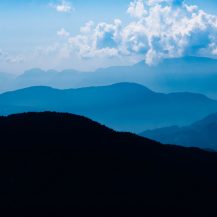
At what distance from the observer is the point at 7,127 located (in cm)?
6688

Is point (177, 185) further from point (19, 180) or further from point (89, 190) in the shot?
point (19, 180)

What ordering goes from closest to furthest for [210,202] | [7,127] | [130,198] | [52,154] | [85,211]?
[85,211]
[130,198]
[210,202]
[52,154]
[7,127]

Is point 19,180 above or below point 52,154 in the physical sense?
below

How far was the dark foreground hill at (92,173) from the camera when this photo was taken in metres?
45.0

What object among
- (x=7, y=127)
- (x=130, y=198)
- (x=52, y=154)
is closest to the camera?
(x=130, y=198)

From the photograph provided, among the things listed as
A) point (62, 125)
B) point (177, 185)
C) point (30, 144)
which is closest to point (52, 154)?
point (30, 144)

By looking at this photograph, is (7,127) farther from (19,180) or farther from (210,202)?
(210,202)

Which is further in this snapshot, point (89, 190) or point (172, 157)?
point (172, 157)

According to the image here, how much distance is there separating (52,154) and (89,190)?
11099 mm

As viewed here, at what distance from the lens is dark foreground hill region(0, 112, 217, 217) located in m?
45.0

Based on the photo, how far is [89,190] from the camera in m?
48.1

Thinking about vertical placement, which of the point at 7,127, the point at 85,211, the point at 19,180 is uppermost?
the point at 7,127

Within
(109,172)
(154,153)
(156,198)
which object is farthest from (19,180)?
(154,153)

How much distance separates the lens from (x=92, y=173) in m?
52.9
